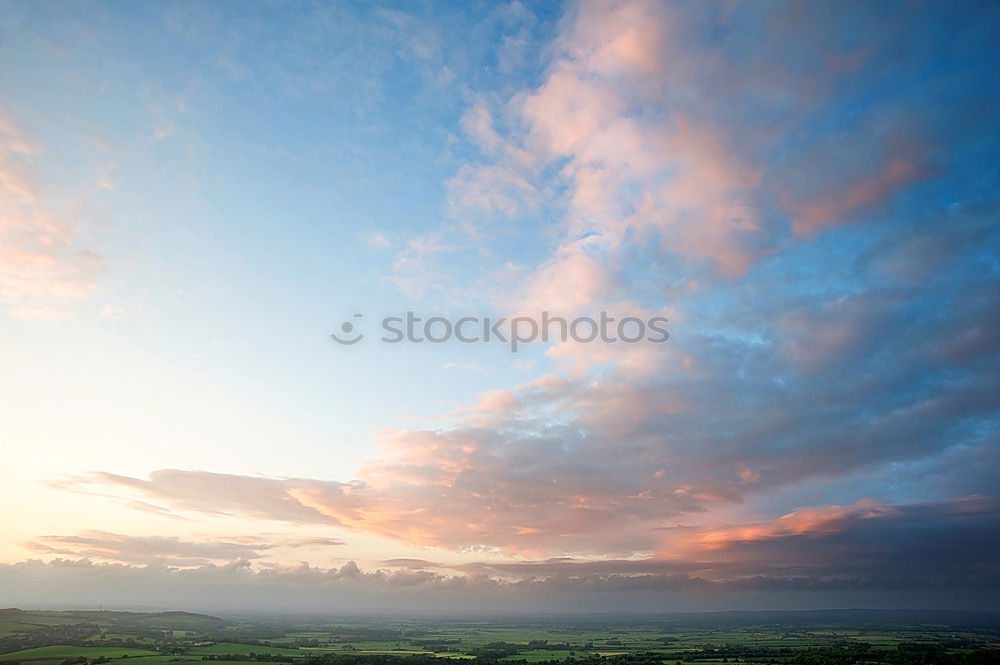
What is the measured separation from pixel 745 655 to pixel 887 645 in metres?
60.5

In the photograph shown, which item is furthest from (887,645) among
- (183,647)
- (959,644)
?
(183,647)

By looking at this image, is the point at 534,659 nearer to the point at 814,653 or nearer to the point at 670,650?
the point at 670,650

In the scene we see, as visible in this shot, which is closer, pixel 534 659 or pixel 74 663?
pixel 74 663

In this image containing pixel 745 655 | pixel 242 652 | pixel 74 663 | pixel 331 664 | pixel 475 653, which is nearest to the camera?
pixel 74 663

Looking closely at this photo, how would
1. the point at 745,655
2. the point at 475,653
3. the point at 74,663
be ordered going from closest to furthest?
the point at 74,663, the point at 745,655, the point at 475,653

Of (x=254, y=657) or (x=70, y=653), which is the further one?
(x=254, y=657)

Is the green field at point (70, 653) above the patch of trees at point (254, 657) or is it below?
above

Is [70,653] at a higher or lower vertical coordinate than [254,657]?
higher

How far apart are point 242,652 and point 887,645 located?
21671 centimetres

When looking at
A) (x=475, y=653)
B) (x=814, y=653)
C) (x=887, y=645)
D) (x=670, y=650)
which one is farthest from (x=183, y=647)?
(x=887, y=645)

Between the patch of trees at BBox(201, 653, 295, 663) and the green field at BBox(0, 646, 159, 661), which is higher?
the green field at BBox(0, 646, 159, 661)

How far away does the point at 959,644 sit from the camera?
192875 millimetres

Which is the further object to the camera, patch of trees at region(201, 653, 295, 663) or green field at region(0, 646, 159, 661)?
patch of trees at region(201, 653, 295, 663)

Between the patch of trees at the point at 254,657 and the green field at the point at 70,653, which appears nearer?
the green field at the point at 70,653
